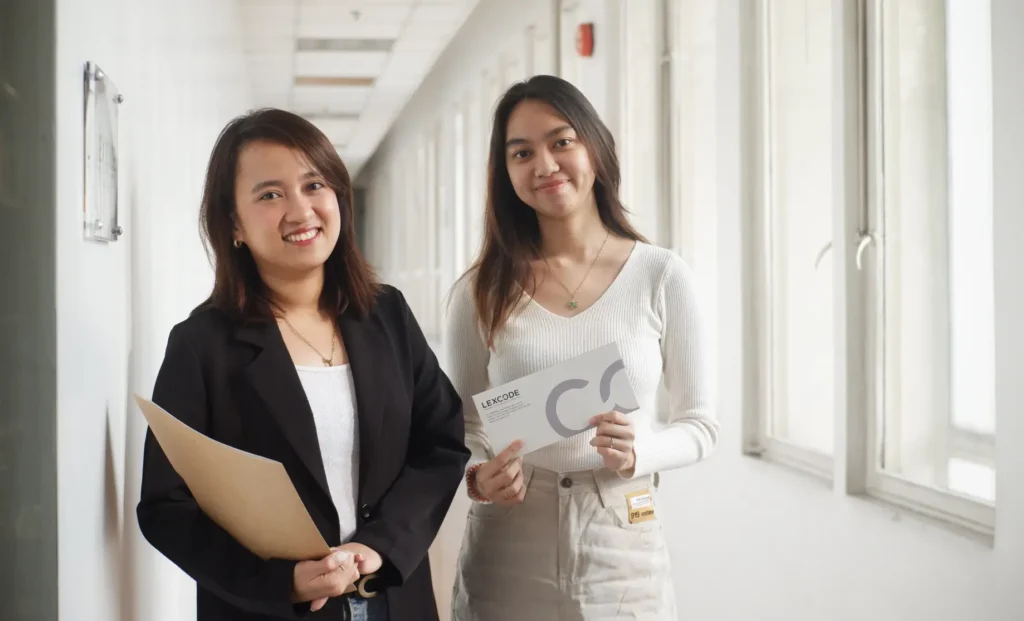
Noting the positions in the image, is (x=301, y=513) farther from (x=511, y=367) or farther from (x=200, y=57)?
(x=200, y=57)

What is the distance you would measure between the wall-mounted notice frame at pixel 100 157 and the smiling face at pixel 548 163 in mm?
731

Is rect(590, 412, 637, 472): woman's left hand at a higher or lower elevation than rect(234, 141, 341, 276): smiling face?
lower

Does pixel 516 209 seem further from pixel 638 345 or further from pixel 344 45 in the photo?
pixel 344 45

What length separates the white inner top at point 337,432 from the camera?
1468 millimetres

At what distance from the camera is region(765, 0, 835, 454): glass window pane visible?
3.06m

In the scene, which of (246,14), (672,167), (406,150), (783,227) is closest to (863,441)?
(783,227)

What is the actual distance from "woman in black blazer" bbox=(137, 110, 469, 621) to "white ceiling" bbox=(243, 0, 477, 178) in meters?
6.27

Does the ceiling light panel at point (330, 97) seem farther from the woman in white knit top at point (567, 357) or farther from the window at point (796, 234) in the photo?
the woman in white knit top at point (567, 357)

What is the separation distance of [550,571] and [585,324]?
1.49ft

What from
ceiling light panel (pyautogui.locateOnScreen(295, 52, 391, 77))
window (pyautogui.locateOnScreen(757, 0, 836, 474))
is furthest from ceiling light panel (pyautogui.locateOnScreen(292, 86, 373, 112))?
window (pyautogui.locateOnScreen(757, 0, 836, 474))

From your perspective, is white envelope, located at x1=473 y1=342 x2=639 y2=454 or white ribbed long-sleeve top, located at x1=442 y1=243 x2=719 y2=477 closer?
white envelope, located at x1=473 y1=342 x2=639 y2=454

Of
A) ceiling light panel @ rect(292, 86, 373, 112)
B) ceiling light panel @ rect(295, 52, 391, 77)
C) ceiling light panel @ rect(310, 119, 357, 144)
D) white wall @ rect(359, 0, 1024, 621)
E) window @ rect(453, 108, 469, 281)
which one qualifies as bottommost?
white wall @ rect(359, 0, 1024, 621)

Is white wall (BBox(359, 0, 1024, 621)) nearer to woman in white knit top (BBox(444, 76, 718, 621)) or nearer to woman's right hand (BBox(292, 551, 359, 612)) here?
woman in white knit top (BBox(444, 76, 718, 621))

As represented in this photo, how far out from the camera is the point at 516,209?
6.47ft
